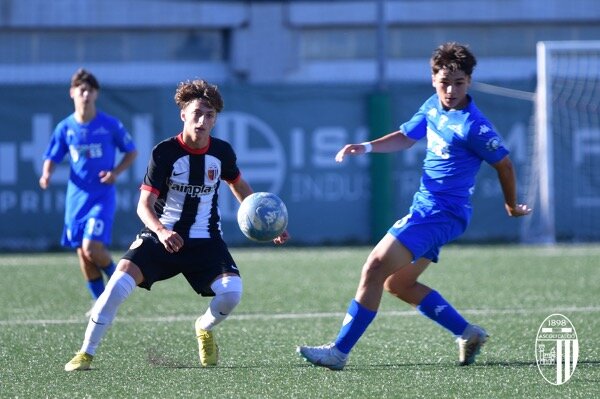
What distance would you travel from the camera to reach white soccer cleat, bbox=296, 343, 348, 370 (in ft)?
20.2

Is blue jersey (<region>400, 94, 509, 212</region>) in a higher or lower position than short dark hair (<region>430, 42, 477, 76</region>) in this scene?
lower

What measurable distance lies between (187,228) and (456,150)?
1600mm

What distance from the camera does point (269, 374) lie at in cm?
602

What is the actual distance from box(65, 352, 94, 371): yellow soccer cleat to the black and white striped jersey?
0.86 m

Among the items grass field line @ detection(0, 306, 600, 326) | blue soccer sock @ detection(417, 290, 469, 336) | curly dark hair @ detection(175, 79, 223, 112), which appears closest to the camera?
curly dark hair @ detection(175, 79, 223, 112)

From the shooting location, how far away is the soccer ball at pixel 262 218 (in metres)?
6.22

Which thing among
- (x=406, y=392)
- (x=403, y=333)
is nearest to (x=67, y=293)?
(x=403, y=333)

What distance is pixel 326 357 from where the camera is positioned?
242 inches

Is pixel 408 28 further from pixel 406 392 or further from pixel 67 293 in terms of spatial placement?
pixel 406 392

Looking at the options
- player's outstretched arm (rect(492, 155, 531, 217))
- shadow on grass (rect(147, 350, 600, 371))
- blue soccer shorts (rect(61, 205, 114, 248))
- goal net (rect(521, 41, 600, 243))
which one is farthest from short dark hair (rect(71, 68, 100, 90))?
goal net (rect(521, 41, 600, 243))

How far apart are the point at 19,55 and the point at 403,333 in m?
19.0

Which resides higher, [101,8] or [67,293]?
[101,8]

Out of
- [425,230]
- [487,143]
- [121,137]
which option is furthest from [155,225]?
[121,137]

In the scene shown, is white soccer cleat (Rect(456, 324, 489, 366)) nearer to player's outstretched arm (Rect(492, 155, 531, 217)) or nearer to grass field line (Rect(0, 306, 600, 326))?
player's outstretched arm (Rect(492, 155, 531, 217))
